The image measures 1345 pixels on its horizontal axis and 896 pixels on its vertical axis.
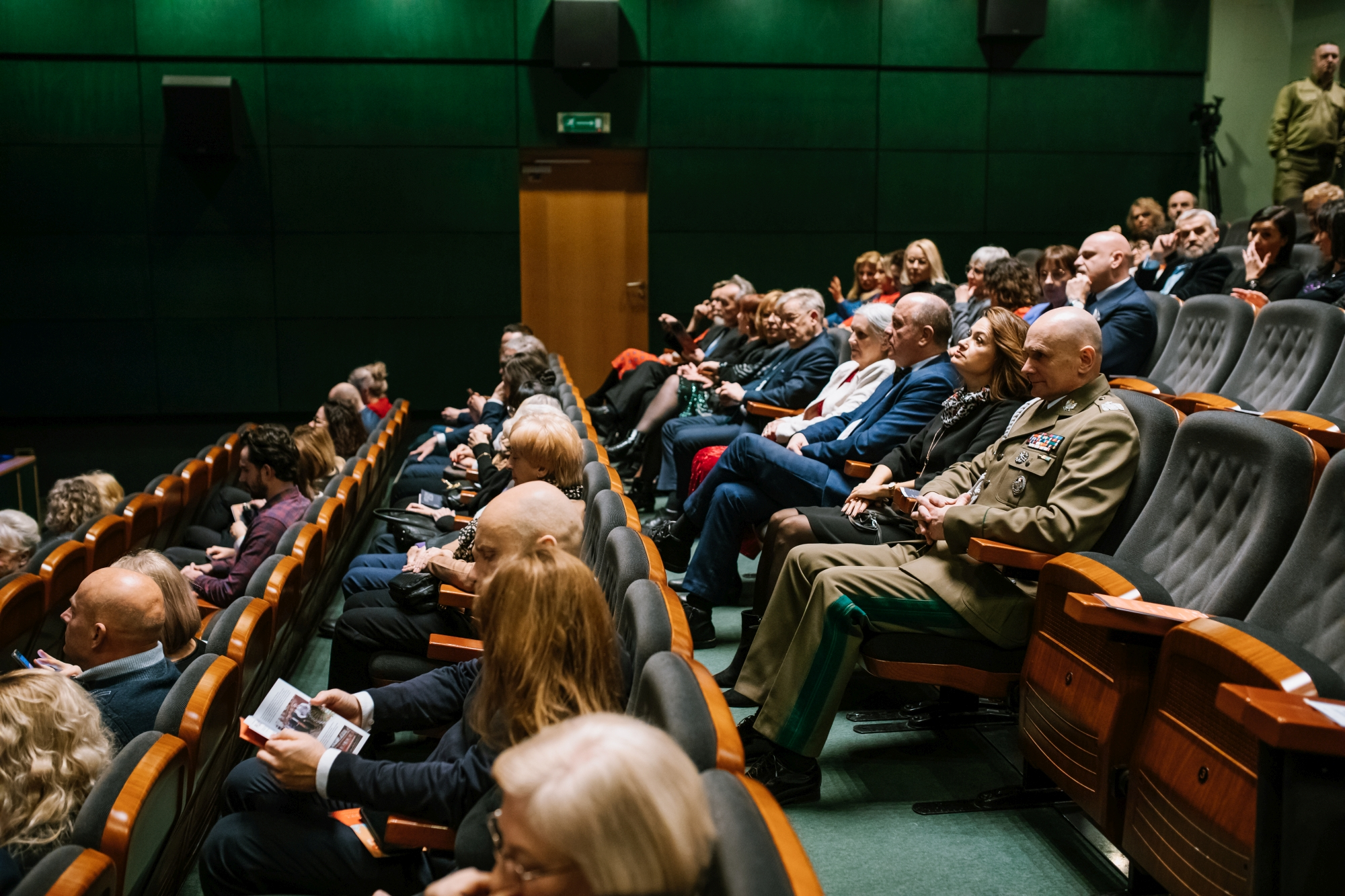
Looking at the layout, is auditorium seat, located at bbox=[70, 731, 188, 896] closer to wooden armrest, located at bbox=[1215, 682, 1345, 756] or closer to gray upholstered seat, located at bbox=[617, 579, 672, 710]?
gray upholstered seat, located at bbox=[617, 579, 672, 710]

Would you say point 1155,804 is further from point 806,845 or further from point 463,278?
point 463,278

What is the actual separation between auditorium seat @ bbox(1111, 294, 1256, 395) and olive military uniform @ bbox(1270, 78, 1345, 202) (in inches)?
162

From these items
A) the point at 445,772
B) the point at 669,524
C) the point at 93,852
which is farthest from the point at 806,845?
the point at 669,524

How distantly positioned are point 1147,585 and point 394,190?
7.23 metres

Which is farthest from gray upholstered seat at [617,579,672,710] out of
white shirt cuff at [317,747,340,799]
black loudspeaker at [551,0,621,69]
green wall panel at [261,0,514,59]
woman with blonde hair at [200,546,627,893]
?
green wall panel at [261,0,514,59]

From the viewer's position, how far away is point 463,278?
8.27 metres

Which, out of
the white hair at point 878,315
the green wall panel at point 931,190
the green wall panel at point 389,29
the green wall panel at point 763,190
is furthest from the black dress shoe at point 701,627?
the green wall panel at point 389,29

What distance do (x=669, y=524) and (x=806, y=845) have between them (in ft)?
5.64

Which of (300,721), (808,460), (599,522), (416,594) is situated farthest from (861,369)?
(300,721)

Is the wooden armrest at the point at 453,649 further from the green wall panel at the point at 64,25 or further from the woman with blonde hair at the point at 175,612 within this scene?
the green wall panel at the point at 64,25

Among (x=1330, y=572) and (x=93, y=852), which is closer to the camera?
(x=93, y=852)

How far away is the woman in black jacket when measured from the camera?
2938 mm

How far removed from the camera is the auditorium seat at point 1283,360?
344 centimetres

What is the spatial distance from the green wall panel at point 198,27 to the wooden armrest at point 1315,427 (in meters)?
7.47
